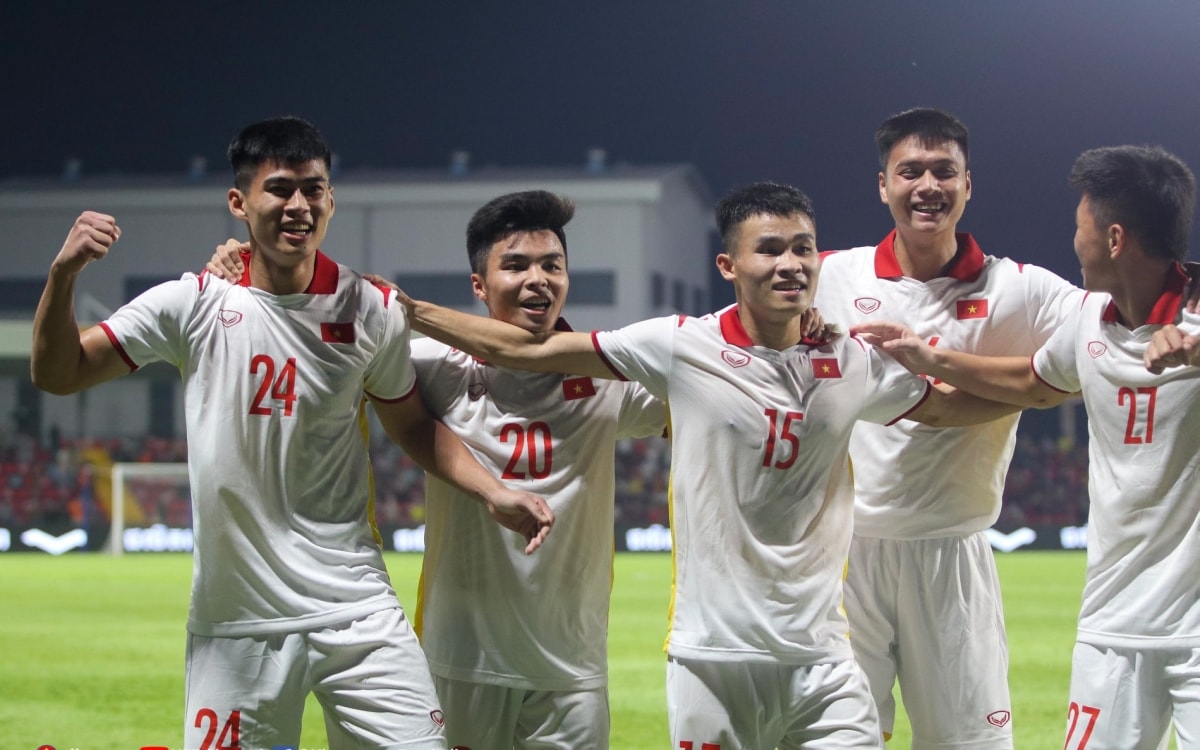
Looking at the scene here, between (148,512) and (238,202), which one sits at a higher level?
(238,202)

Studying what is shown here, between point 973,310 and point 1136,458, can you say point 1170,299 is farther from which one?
point 973,310

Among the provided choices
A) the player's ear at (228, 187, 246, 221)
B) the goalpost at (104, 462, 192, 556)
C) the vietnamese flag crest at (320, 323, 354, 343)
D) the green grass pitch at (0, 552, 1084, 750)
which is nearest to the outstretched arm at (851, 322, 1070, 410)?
the vietnamese flag crest at (320, 323, 354, 343)

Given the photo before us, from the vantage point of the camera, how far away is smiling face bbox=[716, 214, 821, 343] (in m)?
3.34

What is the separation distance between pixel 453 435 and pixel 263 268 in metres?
0.71

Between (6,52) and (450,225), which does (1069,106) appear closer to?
(450,225)

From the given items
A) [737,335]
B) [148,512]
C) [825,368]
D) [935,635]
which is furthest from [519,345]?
[148,512]

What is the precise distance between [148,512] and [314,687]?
55.1ft

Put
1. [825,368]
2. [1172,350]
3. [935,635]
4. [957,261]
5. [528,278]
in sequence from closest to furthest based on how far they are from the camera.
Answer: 1. [1172,350]
2. [825,368]
3. [528,278]
4. [935,635]
5. [957,261]

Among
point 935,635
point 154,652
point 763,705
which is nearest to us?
point 763,705

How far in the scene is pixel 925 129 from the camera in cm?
405

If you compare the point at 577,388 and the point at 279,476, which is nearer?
the point at 279,476

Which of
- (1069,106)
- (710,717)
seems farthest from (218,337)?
(1069,106)

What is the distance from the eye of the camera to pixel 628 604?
40.9ft

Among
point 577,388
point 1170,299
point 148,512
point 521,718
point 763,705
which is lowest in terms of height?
point 148,512
